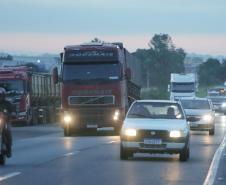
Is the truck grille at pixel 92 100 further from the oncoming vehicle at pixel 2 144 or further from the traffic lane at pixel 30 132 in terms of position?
the oncoming vehicle at pixel 2 144

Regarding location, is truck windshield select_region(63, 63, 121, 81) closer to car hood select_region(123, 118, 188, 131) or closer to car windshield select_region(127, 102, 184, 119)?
car windshield select_region(127, 102, 184, 119)

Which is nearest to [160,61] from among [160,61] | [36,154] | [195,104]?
[160,61]

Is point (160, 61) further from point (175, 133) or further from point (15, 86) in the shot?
point (175, 133)

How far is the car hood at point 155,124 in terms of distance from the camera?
22.3m

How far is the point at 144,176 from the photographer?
712 inches

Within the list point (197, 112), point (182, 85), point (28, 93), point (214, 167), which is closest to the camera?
point (214, 167)

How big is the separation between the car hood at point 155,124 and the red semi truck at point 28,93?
85.2ft

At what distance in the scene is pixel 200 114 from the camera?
41906mm

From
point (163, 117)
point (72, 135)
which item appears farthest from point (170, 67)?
point (163, 117)

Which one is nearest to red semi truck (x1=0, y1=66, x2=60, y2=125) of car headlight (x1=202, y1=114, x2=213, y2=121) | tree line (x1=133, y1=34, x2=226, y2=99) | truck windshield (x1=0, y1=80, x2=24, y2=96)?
truck windshield (x1=0, y1=80, x2=24, y2=96)

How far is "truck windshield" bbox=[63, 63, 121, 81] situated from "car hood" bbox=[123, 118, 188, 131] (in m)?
14.5

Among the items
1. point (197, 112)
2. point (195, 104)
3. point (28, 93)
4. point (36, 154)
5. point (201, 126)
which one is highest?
point (28, 93)

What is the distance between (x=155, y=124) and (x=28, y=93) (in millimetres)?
32244

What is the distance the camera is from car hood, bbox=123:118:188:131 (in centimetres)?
2234
